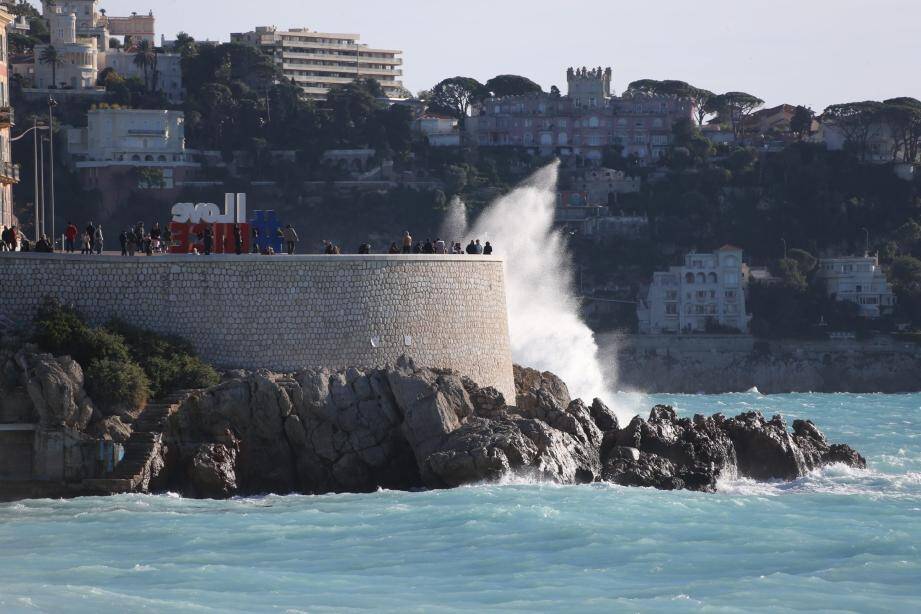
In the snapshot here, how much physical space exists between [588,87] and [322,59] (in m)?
20.5

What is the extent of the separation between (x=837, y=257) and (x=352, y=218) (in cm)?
2716

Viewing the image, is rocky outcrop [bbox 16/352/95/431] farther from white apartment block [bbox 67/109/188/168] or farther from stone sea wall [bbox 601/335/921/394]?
white apartment block [bbox 67/109/188/168]

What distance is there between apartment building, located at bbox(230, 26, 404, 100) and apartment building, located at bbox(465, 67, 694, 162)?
13090mm

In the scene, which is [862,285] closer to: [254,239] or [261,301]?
[254,239]

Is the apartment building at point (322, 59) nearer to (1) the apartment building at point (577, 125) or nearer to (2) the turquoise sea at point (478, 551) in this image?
(1) the apartment building at point (577, 125)

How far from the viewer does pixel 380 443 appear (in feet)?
126

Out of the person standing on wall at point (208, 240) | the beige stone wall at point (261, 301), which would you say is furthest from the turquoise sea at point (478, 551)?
the person standing on wall at point (208, 240)

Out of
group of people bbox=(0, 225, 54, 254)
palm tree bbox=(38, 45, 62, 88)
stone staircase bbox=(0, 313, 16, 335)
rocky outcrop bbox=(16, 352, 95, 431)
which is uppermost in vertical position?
palm tree bbox=(38, 45, 62, 88)

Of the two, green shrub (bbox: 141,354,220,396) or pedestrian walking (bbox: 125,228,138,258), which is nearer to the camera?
green shrub (bbox: 141,354,220,396)

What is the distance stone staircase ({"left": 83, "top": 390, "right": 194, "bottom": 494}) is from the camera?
121ft

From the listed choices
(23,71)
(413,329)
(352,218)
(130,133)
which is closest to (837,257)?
(352,218)

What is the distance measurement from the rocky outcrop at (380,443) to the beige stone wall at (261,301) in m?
1.49

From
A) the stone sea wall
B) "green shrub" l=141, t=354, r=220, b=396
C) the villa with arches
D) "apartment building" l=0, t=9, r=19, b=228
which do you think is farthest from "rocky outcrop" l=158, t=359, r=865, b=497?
the villa with arches

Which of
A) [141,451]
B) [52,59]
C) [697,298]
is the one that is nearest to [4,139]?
[141,451]
